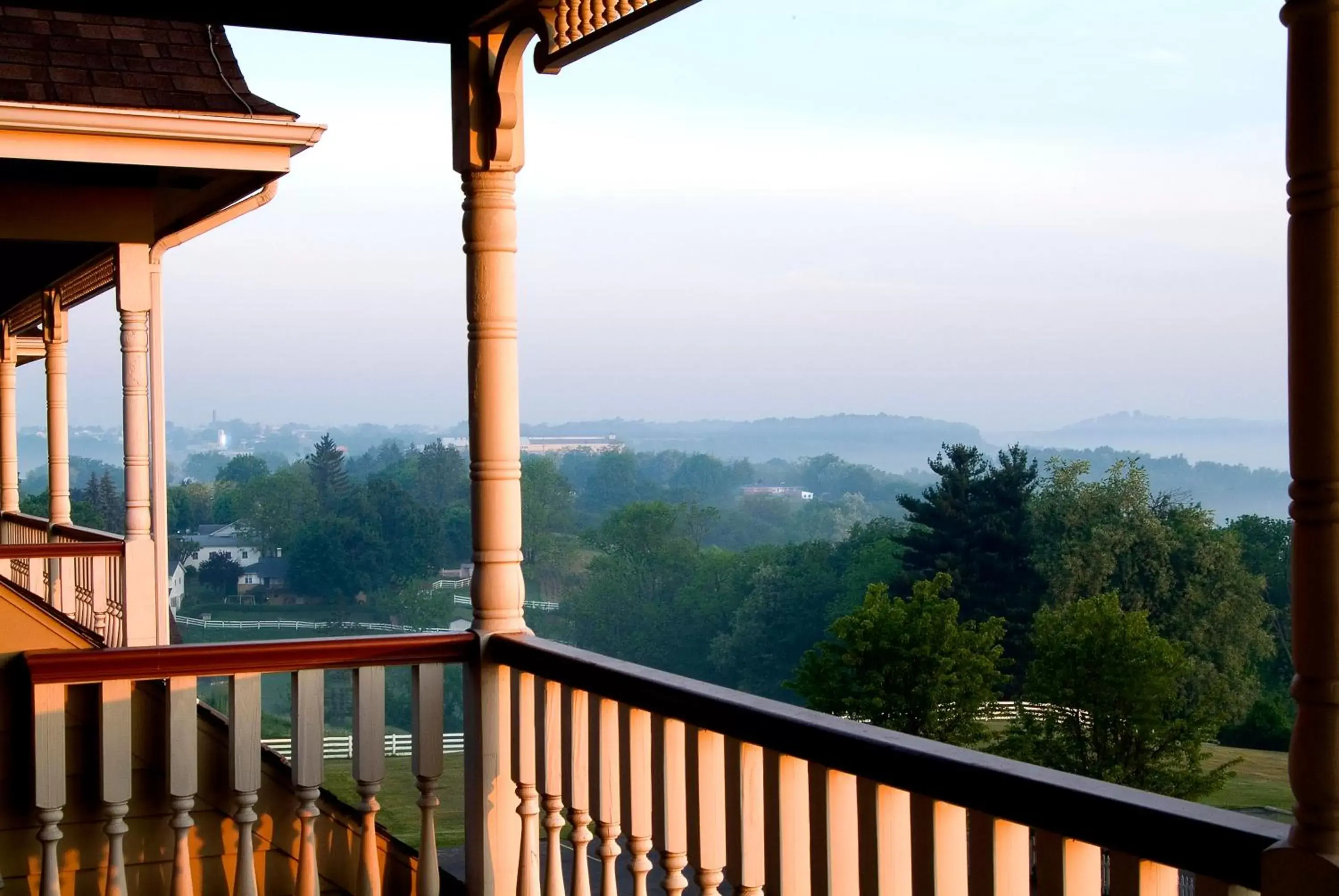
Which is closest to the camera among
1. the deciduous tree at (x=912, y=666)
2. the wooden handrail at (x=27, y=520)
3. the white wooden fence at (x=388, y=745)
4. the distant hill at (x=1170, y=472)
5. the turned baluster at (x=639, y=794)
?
the turned baluster at (x=639, y=794)

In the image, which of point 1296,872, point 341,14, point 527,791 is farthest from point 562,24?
point 1296,872

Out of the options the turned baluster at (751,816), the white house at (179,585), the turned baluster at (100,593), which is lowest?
the white house at (179,585)

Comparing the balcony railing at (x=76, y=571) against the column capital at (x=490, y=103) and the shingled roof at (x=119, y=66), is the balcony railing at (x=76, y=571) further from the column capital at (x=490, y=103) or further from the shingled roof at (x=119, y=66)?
the column capital at (x=490, y=103)

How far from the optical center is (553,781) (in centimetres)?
321

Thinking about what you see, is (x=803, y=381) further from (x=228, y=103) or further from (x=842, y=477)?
(x=228, y=103)

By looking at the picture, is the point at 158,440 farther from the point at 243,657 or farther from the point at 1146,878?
the point at 1146,878

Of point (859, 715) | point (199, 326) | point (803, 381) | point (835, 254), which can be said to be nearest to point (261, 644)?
point (199, 326)

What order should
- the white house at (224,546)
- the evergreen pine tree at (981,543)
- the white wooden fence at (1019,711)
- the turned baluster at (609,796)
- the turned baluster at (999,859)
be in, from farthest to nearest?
the evergreen pine tree at (981,543), the white wooden fence at (1019,711), the white house at (224,546), the turned baluster at (609,796), the turned baluster at (999,859)

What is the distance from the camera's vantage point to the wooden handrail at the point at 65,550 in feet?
23.4

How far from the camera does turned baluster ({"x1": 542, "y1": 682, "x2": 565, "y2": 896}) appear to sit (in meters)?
3.17

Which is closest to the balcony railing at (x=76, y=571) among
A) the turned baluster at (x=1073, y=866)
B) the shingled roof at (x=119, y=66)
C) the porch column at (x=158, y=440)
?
the porch column at (x=158, y=440)

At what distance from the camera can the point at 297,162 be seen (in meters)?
7.38

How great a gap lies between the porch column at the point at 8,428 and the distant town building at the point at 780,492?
32.4 m

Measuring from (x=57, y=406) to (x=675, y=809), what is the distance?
32.0ft
